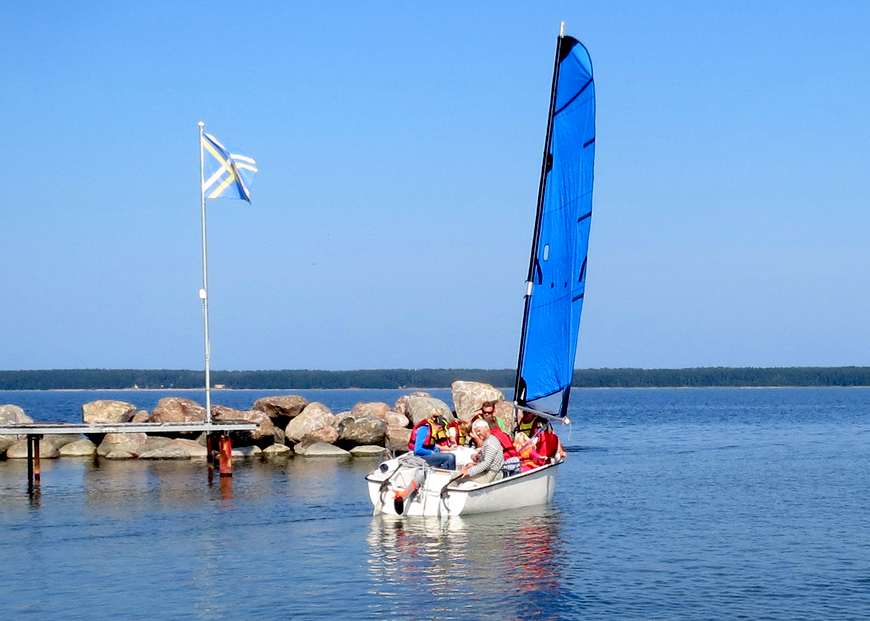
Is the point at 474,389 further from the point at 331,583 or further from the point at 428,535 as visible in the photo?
the point at 331,583

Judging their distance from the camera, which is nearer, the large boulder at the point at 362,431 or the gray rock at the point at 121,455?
the gray rock at the point at 121,455

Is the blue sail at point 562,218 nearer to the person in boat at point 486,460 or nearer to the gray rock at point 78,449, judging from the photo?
the person in boat at point 486,460

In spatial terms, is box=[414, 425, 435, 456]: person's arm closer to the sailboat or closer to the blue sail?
the sailboat

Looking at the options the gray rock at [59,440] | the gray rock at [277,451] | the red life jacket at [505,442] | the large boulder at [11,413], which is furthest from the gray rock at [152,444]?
the red life jacket at [505,442]

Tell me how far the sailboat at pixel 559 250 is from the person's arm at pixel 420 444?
2.12m

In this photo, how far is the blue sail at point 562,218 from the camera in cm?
2239

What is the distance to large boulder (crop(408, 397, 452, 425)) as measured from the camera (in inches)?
1661

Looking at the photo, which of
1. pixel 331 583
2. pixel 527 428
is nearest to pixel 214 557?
pixel 331 583

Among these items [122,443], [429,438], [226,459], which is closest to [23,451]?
[122,443]

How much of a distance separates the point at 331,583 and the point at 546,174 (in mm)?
10104

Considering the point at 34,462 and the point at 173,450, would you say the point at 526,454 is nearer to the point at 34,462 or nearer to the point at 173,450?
the point at 34,462

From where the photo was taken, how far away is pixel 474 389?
4516cm

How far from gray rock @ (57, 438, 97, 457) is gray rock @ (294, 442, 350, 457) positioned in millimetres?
7691

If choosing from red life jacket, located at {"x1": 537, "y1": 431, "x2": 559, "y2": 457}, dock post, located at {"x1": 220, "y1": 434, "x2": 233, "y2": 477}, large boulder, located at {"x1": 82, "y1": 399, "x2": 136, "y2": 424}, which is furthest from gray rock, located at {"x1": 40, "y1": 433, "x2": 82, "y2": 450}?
red life jacket, located at {"x1": 537, "y1": 431, "x2": 559, "y2": 457}
